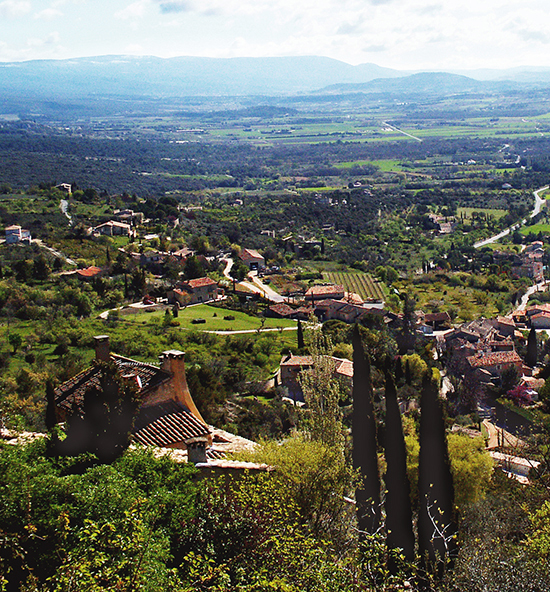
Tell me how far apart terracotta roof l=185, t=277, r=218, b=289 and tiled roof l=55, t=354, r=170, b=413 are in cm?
2998

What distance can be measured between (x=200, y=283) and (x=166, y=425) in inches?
1342

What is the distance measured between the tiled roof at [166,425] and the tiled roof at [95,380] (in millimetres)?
466

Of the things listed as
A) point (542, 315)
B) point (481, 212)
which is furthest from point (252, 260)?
point (481, 212)

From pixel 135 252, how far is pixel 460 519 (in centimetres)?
4062

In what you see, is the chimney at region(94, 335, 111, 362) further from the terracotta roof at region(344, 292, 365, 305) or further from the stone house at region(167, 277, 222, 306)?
the terracotta roof at region(344, 292, 365, 305)

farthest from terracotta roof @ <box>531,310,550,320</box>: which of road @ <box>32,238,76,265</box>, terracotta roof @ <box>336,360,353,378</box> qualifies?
road @ <box>32,238,76,265</box>

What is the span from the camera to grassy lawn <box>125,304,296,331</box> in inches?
1534

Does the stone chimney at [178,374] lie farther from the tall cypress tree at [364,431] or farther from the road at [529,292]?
the road at [529,292]

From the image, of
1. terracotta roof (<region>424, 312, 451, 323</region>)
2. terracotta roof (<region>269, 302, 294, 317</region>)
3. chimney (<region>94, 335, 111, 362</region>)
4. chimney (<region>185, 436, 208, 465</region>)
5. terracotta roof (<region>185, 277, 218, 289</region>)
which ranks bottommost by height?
terracotta roof (<region>424, 312, 451, 323</region>)

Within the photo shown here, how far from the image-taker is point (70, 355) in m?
28.5

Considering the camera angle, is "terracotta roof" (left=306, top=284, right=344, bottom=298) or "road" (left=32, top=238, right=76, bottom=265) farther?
"terracotta roof" (left=306, top=284, right=344, bottom=298)

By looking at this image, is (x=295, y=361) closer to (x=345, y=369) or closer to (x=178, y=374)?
(x=345, y=369)

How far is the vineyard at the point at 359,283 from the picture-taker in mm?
52219

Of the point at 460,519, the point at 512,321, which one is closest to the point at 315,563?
the point at 460,519
